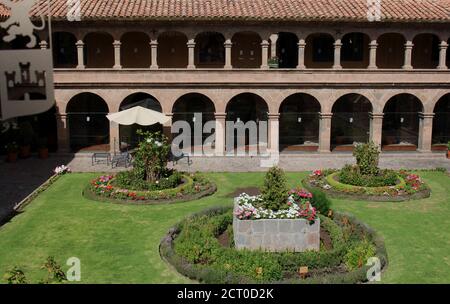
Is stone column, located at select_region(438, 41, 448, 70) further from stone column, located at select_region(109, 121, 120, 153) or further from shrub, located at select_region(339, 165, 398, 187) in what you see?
stone column, located at select_region(109, 121, 120, 153)

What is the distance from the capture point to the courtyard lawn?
16703 millimetres

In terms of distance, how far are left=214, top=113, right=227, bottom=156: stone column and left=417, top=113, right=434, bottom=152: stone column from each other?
12930 mm

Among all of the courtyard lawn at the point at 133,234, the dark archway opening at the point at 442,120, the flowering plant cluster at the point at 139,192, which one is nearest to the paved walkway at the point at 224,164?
the courtyard lawn at the point at 133,234

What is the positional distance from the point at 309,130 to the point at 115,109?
1389 centimetres

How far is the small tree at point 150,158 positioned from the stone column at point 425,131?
60.4 feet

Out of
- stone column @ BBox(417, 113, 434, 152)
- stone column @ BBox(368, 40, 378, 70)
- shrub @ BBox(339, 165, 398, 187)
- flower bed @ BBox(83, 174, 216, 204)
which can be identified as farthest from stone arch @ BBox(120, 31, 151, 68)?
stone column @ BBox(417, 113, 434, 152)

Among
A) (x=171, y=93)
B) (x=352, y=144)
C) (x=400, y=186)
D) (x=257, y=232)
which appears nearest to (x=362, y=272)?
(x=257, y=232)

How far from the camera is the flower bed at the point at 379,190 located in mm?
24891

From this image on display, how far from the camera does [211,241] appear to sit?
1759 centimetres

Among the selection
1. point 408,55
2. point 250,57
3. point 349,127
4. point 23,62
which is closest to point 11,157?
point 23,62

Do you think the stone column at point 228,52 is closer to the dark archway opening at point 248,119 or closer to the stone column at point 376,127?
the dark archway opening at point 248,119

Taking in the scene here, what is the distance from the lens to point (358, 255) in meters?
16.5

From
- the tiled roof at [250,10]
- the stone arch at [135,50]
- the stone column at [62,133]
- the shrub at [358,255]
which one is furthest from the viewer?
the stone arch at [135,50]

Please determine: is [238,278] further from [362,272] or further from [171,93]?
[171,93]
